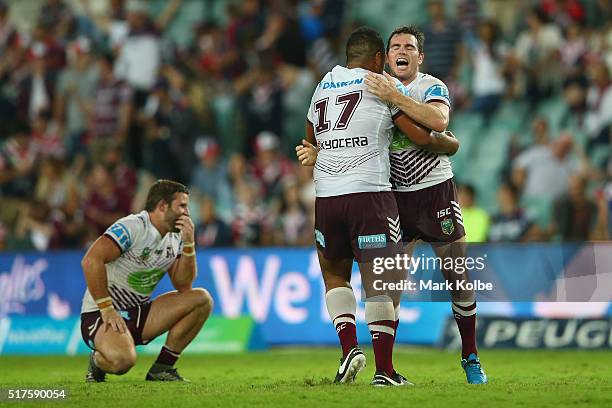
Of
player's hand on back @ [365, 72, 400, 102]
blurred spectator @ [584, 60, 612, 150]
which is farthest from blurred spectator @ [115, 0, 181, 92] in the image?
player's hand on back @ [365, 72, 400, 102]

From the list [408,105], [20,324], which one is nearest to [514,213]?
[20,324]

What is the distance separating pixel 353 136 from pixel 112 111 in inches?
487

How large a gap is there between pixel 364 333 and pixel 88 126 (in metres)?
7.88

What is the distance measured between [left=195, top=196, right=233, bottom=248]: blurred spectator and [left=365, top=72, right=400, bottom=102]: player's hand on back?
29.1ft

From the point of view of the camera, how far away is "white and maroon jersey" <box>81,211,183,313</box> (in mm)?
10227

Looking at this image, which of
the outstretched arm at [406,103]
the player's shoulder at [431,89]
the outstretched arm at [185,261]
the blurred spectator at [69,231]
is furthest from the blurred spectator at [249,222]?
the outstretched arm at [406,103]

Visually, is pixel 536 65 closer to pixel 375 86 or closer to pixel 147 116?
pixel 147 116

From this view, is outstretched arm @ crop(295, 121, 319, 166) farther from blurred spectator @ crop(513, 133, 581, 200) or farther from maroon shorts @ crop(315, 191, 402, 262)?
blurred spectator @ crop(513, 133, 581, 200)

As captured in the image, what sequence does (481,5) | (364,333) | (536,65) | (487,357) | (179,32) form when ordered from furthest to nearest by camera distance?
(179,32)
(481,5)
(536,65)
(364,333)
(487,357)

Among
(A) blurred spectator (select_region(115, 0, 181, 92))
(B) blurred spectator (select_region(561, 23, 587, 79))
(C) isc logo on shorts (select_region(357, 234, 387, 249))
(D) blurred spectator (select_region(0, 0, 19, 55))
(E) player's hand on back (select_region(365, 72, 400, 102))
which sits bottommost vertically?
(C) isc logo on shorts (select_region(357, 234, 387, 249))

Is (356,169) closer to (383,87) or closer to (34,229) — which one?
(383,87)

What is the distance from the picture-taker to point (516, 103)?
18719 mm

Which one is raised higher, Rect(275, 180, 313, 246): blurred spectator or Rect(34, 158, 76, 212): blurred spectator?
Rect(34, 158, 76, 212): blurred spectator

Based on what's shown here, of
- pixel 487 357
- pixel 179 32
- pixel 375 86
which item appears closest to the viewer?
pixel 375 86
